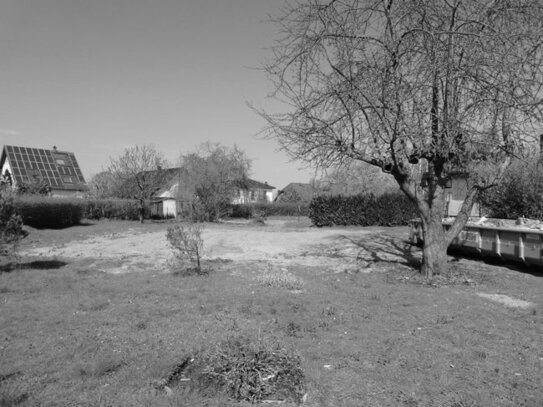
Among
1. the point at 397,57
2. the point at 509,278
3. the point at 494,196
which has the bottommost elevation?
the point at 509,278

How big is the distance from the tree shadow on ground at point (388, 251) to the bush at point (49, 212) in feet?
54.9

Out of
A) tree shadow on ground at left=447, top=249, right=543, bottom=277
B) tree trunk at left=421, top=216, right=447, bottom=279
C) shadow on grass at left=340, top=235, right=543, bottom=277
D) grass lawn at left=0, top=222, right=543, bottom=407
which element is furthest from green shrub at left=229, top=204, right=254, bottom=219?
tree trunk at left=421, top=216, right=447, bottom=279

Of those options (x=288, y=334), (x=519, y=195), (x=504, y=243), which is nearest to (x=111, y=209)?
(x=519, y=195)

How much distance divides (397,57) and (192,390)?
6.59 m

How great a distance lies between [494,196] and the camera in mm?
17234

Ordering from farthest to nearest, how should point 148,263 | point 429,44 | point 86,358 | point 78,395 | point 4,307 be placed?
point 148,263 < point 429,44 < point 4,307 < point 86,358 < point 78,395

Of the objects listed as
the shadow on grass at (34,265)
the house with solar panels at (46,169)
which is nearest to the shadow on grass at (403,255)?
the shadow on grass at (34,265)

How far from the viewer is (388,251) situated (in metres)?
13.2

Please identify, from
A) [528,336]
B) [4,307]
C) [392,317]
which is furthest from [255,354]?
[4,307]

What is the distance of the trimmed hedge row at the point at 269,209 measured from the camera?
1499 inches

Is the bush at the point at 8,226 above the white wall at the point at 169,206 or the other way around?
the other way around

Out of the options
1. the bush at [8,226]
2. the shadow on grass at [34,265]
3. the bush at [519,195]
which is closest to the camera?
the bush at [8,226]

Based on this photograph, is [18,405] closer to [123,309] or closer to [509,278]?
[123,309]

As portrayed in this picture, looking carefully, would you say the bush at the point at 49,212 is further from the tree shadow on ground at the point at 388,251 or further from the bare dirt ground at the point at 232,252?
the tree shadow on ground at the point at 388,251
